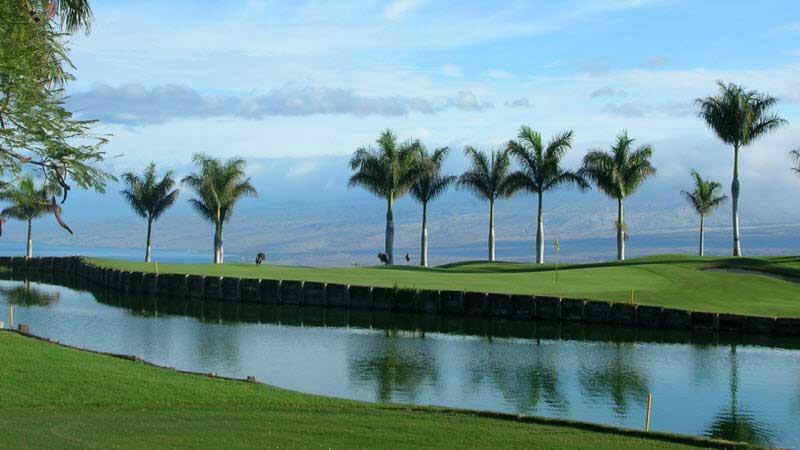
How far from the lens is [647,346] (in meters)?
38.2

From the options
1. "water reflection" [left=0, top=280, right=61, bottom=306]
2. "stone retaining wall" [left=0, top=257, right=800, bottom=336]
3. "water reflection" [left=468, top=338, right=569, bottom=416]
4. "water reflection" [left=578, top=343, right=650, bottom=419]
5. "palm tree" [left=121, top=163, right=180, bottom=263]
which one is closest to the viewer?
"water reflection" [left=468, top=338, right=569, bottom=416]

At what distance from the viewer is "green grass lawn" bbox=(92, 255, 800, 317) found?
47125 millimetres

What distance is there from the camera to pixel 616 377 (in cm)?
3081

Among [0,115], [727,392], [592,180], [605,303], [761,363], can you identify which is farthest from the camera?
[592,180]

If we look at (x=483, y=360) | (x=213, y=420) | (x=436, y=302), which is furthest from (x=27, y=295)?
(x=213, y=420)

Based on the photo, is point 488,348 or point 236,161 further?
point 236,161

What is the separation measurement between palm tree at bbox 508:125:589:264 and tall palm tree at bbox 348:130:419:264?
8394mm

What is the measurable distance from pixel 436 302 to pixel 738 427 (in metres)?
25.0

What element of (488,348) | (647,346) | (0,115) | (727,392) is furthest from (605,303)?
(0,115)

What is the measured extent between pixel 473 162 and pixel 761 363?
47.5 m

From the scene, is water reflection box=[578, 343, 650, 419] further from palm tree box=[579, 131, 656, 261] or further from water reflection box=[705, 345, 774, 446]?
palm tree box=[579, 131, 656, 261]

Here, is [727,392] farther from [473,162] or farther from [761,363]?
[473,162]

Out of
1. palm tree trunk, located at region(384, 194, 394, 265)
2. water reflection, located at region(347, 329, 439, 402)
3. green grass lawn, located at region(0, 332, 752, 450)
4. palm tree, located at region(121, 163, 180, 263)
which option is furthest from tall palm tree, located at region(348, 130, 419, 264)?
green grass lawn, located at region(0, 332, 752, 450)

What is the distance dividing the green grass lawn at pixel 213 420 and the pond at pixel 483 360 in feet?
15.5
